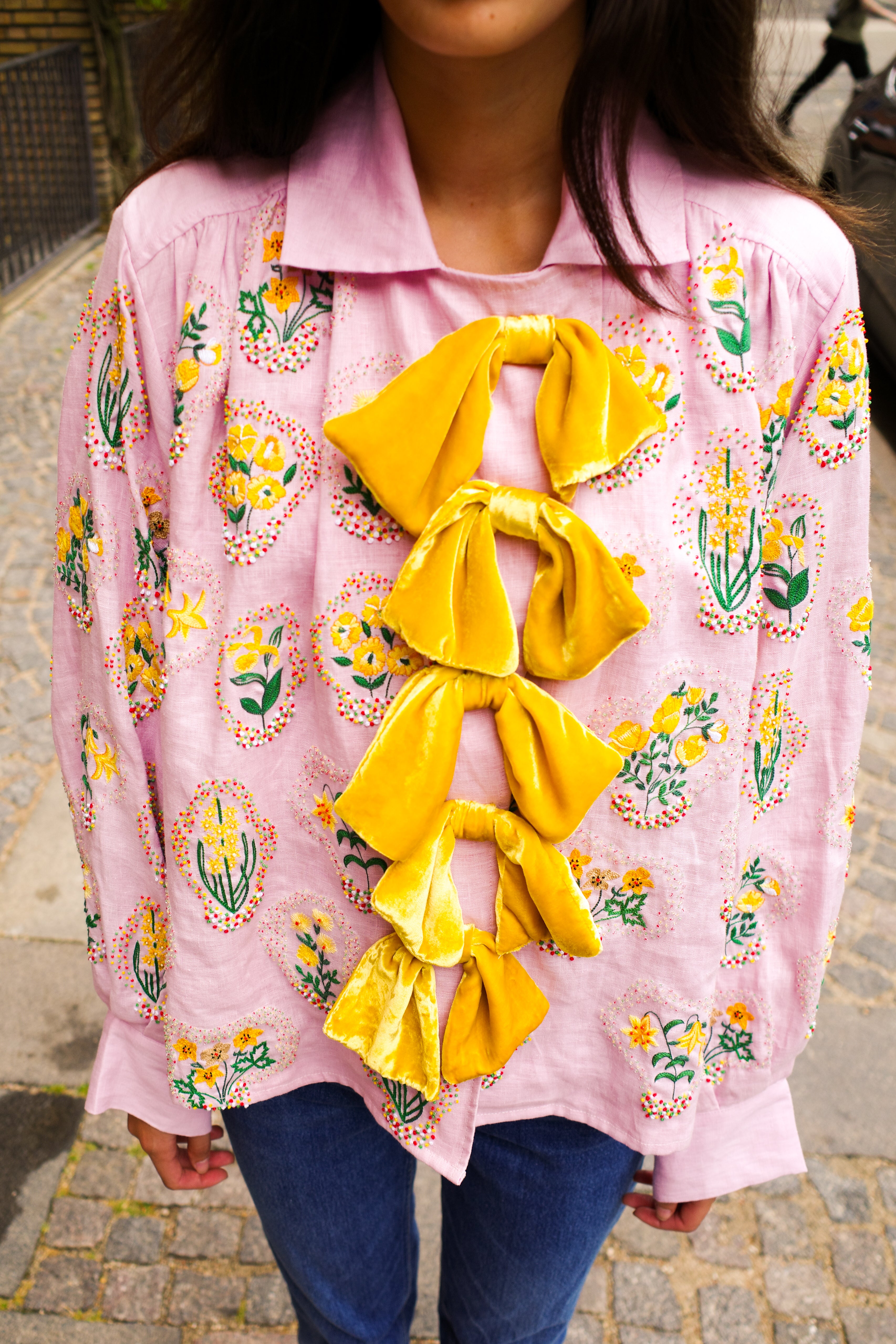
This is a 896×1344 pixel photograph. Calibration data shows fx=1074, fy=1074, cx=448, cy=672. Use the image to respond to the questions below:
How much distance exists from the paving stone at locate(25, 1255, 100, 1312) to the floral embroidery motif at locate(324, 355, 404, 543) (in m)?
1.80

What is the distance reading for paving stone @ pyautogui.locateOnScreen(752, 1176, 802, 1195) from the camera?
2.31 meters

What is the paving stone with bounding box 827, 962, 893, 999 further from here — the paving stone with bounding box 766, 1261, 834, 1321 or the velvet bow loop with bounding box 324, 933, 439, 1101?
the velvet bow loop with bounding box 324, 933, 439, 1101

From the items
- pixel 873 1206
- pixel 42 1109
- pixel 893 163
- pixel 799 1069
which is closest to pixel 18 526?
pixel 42 1109

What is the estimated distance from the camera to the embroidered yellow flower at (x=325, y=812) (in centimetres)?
110

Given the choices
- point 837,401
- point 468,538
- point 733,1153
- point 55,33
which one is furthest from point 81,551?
point 55,33

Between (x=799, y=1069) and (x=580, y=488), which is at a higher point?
(x=580, y=488)

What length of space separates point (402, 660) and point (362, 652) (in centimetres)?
4

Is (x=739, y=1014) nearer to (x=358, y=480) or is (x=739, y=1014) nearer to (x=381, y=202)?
(x=358, y=480)

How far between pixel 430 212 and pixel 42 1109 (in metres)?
2.16

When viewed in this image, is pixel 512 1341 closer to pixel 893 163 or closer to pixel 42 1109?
pixel 42 1109

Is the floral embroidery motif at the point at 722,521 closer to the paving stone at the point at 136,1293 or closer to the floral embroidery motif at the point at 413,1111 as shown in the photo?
the floral embroidery motif at the point at 413,1111

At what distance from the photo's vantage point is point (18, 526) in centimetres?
468

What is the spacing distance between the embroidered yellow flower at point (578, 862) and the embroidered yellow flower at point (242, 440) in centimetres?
50

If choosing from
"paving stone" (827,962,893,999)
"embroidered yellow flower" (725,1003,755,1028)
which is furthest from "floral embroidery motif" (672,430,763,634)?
"paving stone" (827,962,893,999)
